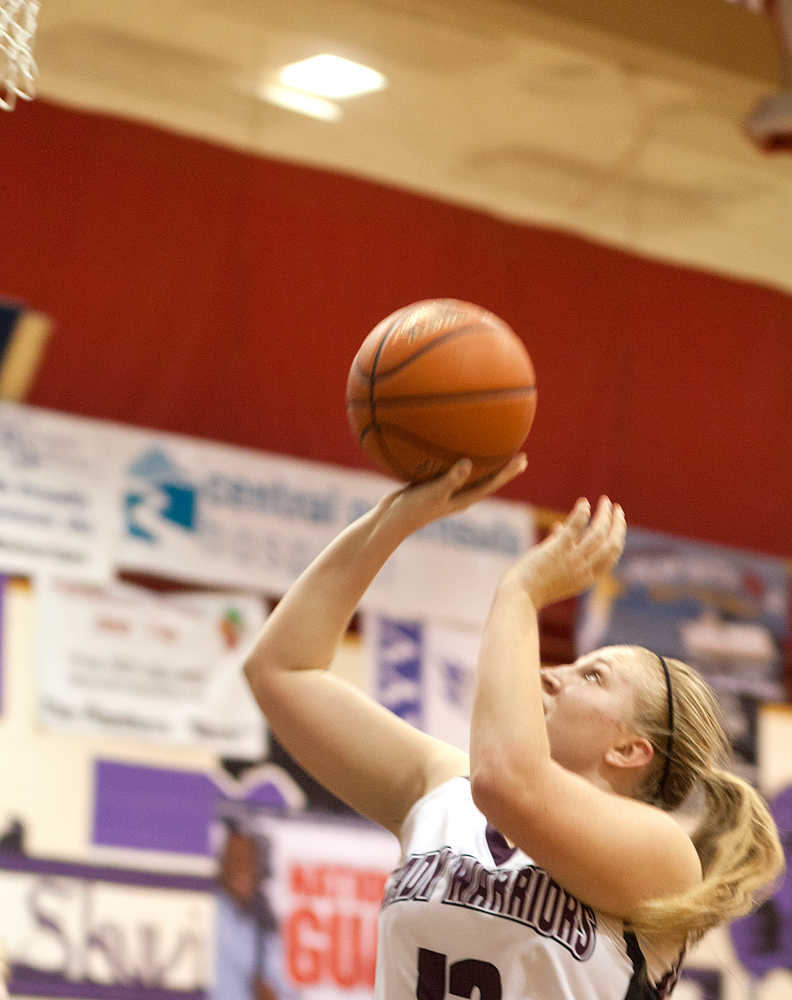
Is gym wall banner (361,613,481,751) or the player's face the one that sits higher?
the player's face

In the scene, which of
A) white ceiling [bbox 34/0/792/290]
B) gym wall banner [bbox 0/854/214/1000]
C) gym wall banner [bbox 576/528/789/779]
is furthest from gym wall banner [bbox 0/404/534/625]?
white ceiling [bbox 34/0/792/290]

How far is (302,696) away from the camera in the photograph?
2469 mm

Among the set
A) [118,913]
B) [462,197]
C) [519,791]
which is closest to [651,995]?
[519,791]

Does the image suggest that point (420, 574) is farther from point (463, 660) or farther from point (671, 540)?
point (671, 540)

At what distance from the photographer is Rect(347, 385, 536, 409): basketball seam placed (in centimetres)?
255

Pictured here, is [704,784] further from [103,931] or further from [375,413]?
[103,931]

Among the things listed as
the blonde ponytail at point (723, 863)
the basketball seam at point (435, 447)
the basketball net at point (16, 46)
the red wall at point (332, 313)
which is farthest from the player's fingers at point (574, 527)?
the red wall at point (332, 313)

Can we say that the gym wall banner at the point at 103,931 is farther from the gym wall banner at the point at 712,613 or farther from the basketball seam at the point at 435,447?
the basketball seam at the point at 435,447

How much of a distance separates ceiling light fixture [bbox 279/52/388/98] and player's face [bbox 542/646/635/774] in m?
4.10

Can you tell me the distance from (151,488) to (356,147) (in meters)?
1.73

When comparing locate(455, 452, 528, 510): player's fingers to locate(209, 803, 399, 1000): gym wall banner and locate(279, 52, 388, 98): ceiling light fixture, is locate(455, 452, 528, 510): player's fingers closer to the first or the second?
locate(209, 803, 399, 1000): gym wall banner

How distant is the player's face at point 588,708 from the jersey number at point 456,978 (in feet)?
1.08

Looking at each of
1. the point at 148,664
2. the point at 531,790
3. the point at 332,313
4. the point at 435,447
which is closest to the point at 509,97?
the point at 332,313

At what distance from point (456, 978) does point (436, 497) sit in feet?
2.30
